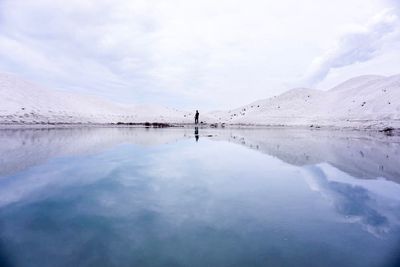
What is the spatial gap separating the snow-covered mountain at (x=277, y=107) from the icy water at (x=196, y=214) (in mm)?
30574

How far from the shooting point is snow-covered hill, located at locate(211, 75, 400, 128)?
131 ft

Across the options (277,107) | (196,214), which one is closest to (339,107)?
(277,107)

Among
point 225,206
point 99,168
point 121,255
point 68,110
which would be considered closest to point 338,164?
point 225,206

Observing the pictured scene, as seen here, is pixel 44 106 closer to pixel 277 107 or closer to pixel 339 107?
pixel 277 107

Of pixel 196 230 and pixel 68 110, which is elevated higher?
pixel 68 110

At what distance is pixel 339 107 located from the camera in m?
54.1

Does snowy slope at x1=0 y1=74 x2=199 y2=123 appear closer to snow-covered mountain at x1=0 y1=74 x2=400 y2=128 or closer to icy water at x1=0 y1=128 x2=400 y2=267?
snow-covered mountain at x1=0 y1=74 x2=400 y2=128

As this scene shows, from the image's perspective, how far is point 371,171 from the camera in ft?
37.4

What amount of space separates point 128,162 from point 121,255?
321 inches

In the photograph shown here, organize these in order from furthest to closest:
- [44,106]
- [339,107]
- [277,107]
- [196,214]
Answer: [277,107] < [339,107] < [44,106] < [196,214]

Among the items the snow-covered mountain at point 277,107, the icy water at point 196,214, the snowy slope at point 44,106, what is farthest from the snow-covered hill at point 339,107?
the icy water at point 196,214

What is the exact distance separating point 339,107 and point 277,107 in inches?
759

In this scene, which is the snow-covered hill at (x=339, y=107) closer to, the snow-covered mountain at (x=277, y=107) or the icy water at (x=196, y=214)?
the snow-covered mountain at (x=277, y=107)

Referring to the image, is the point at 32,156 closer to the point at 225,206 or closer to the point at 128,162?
the point at 128,162
